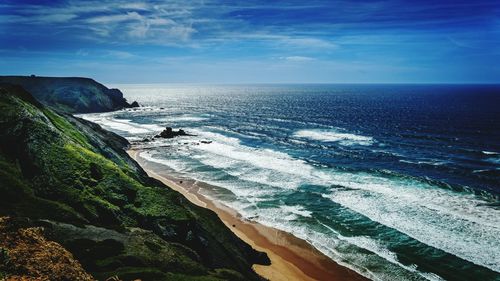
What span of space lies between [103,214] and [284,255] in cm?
1529

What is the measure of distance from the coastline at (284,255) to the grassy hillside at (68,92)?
405 ft

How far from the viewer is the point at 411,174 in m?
50.0

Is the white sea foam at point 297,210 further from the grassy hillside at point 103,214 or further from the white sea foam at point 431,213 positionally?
the grassy hillside at point 103,214

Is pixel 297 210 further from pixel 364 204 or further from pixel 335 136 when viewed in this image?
pixel 335 136

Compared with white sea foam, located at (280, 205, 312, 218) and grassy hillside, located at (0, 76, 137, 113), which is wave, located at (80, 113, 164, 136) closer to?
grassy hillside, located at (0, 76, 137, 113)

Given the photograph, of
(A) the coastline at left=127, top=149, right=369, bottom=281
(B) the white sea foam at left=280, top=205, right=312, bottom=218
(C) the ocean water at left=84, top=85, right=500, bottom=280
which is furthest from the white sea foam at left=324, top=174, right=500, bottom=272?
(A) the coastline at left=127, top=149, right=369, bottom=281

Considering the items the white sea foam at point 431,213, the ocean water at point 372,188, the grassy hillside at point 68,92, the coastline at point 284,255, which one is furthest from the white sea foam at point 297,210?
the grassy hillside at point 68,92

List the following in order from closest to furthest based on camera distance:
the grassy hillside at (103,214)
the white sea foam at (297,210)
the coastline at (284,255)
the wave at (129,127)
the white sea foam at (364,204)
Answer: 1. the grassy hillside at (103,214)
2. the coastline at (284,255)
3. the white sea foam at (364,204)
4. the white sea foam at (297,210)
5. the wave at (129,127)

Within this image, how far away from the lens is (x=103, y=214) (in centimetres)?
2170

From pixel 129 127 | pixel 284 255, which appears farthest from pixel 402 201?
pixel 129 127

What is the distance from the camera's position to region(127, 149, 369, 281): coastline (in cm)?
2648

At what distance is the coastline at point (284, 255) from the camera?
2648 centimetres

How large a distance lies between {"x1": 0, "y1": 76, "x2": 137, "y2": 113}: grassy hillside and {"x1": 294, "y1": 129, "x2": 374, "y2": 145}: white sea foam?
3847 inches

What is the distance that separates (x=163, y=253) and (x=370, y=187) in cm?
3304
